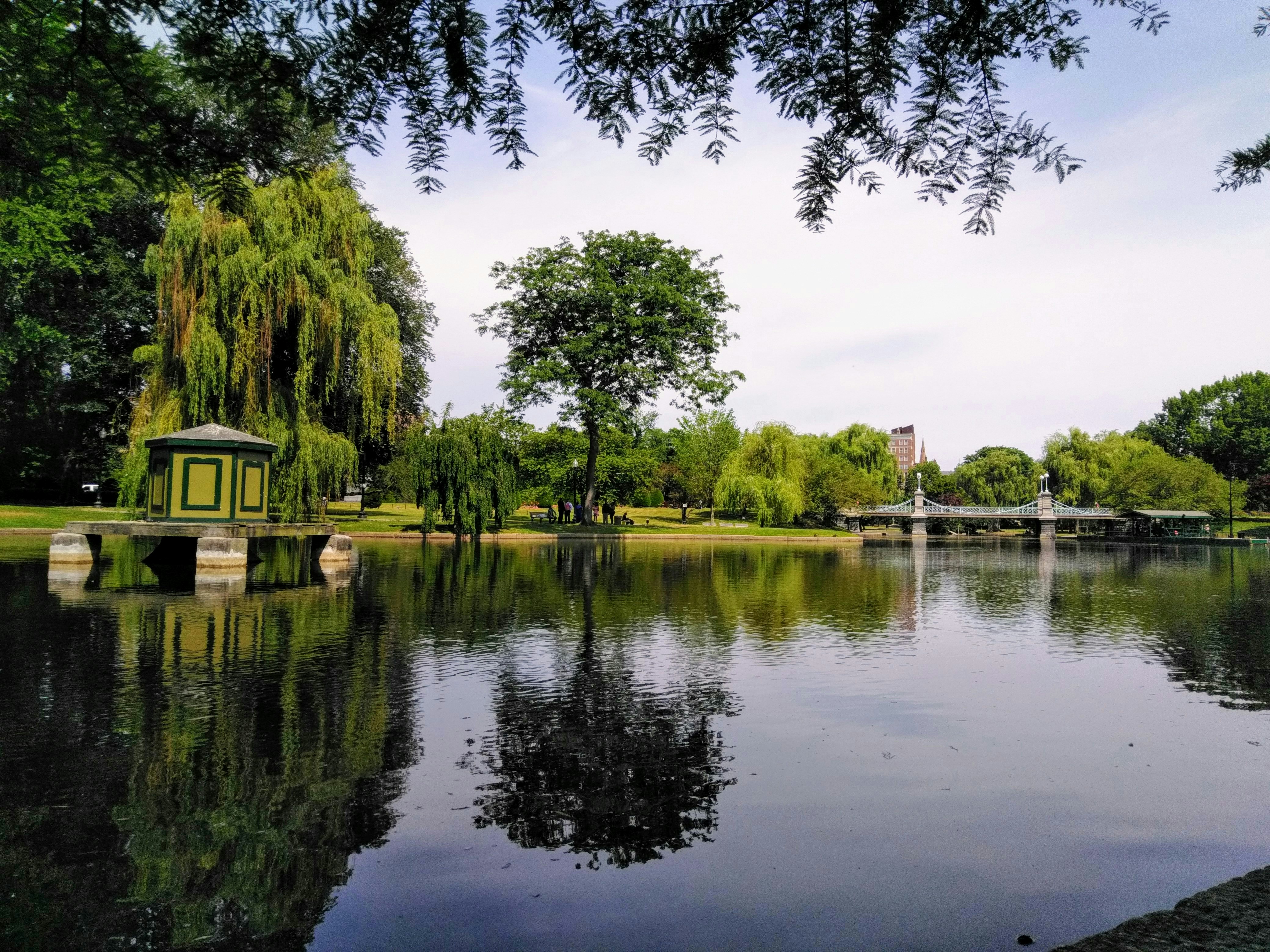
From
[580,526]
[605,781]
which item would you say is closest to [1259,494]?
[580,526]

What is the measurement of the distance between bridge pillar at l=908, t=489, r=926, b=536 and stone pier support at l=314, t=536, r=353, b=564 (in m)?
72.8

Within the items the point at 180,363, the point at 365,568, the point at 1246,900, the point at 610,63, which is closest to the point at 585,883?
the point at 1246,900

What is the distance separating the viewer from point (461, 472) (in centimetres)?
3669

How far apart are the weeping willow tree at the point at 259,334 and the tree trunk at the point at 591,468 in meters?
18.8

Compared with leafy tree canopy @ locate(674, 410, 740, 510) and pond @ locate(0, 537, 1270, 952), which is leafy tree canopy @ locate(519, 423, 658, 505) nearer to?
leafy tree canopy @ locate(674, 410, 740, 510)

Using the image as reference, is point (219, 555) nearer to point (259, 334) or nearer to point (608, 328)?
point (259, 334)

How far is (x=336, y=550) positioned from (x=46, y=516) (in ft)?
71.0

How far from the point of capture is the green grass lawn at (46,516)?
33.0 meters

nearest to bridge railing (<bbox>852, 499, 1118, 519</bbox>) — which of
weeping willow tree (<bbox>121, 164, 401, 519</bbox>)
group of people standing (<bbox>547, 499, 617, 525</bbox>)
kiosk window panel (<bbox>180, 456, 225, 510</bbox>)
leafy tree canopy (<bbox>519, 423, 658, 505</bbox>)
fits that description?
group of people standing (<bbox>547, 499, 617, 525</bbox>)

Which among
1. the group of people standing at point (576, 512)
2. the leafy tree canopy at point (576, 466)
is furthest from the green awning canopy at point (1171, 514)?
the group of people standing at point (576, 512)

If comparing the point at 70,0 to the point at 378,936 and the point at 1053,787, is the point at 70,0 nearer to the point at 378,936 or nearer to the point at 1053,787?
the point at 378,936

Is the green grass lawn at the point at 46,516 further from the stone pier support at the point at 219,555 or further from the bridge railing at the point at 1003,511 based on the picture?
the bridge railing at the point at 1003,511

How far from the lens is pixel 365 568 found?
22.3 m

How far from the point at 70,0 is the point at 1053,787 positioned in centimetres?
688
